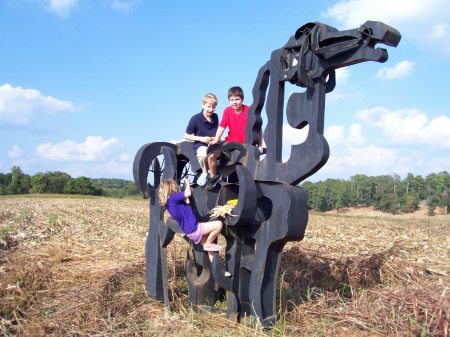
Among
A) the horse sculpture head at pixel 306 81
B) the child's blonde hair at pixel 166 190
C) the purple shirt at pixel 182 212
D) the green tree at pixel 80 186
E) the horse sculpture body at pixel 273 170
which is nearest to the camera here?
the horse sculpture head at pixel 306 81

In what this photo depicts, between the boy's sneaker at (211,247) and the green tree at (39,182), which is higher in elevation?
the green tree at (39,182)

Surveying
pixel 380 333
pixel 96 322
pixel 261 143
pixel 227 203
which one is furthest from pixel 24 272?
pixel 380 333

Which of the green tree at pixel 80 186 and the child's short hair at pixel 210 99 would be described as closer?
the child's short hair at pixel 210 99

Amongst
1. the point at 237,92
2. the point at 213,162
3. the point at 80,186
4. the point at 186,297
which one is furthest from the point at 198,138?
the point at 80,186

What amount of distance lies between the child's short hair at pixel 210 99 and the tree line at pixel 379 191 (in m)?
60.4

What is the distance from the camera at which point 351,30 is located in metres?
3.83

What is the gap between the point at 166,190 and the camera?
5.03 m

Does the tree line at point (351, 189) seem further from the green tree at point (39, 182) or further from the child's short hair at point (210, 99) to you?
the child's short hair at point (210, 99)

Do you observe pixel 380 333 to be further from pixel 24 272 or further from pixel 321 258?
pixel 24 272

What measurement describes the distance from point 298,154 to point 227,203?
3.26 feet

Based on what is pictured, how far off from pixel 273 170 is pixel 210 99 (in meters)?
1.47

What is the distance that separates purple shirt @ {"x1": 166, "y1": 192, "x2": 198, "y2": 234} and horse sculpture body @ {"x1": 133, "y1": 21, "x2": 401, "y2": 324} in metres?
0.26

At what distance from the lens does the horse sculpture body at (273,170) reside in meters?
4.06

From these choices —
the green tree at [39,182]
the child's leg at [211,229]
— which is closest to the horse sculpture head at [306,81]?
the child's leg at [211,229]
